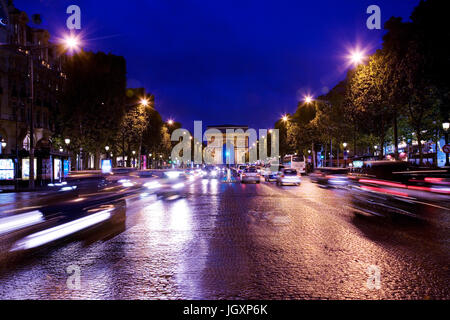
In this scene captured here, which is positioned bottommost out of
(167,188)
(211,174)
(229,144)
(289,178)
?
(211,174)

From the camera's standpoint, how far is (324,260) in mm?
5910

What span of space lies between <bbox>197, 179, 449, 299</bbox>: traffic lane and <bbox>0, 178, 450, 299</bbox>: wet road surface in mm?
14

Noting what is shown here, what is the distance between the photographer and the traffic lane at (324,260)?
447 cm

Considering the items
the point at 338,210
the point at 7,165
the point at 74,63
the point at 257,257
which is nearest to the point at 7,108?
the point at 74,63

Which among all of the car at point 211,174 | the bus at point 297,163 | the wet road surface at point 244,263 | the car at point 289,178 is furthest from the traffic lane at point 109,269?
the bus at point 297,163

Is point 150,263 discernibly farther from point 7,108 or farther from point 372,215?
point 7,108

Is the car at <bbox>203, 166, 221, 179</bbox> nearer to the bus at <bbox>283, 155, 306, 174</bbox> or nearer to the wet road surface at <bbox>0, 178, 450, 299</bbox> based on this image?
the bus at <bbox>283, 155, 306, 174</bbox>

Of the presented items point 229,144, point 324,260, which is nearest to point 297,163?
point 324,260

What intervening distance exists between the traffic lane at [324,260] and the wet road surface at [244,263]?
0.04 ft

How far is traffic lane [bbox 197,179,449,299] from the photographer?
176 inches

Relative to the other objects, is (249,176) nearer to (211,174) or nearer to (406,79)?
(406,79)

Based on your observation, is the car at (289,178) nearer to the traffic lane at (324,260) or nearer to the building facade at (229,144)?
the traffic lane at (324,260)

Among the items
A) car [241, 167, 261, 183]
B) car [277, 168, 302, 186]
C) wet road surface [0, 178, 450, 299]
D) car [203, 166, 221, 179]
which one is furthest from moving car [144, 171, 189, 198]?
car [203, 166, 221, 179]

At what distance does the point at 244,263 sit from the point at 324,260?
130 cm
